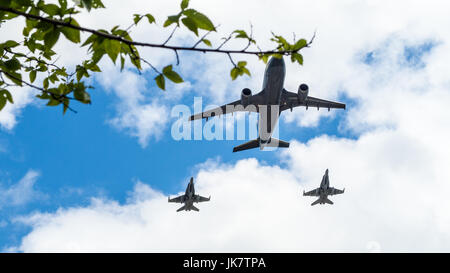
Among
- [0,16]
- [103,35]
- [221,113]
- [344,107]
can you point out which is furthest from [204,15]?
[344,107]

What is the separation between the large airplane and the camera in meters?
33.3

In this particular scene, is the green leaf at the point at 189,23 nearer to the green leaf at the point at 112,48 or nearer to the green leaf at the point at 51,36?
the green leaf at the point at 112,48

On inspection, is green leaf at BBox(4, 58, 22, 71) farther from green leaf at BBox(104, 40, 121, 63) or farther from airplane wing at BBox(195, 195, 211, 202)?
airplane wing at BBox(195, 195, 211, 202)

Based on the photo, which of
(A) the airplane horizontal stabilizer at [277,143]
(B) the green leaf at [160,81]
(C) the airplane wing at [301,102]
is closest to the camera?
(B) the green leaf at [160,81]

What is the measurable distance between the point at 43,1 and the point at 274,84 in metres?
32.1

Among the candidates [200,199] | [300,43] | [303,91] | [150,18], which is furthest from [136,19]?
[200,199]

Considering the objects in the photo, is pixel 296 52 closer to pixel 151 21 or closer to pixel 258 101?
pixel 151 21

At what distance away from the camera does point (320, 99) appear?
41250 mm

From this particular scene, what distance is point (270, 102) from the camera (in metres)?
36.8

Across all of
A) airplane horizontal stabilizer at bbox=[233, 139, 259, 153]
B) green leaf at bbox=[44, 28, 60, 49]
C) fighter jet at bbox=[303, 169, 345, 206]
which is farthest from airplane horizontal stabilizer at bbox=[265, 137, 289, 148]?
green leaf at bbox=[44, 28, 60, 49]

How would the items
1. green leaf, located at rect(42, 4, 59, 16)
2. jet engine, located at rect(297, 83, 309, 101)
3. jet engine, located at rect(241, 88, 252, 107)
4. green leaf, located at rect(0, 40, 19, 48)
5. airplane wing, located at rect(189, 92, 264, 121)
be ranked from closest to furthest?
green leaf, located at rect(42, 4, 59, 16) → green leaf, located at rect(0, 40, 19, 48) → jet engine, located at rect(241, 88, 252, 107) → jet engine, located at rect(297, 83, 309, 101) → airplane wing, located at rect(189, 92, 264, 121)

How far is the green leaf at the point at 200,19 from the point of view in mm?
2381

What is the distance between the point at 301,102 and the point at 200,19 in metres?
38.1

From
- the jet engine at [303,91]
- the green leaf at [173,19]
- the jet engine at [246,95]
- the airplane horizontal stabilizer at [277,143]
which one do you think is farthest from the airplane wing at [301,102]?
the green leaf at [173,19]
